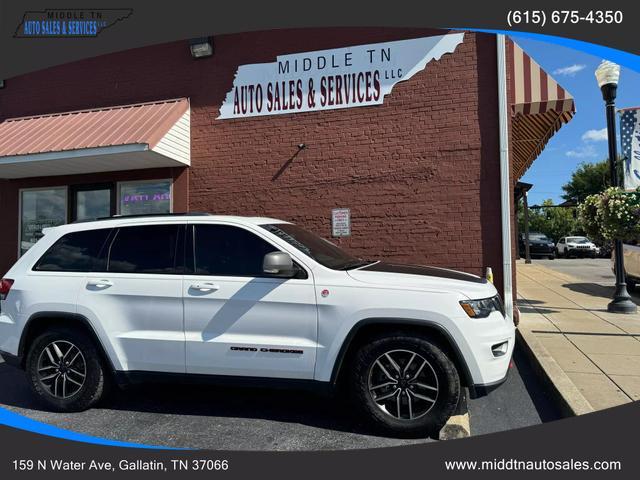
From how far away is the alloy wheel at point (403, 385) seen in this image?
3.76m

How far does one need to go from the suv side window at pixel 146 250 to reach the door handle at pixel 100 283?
124 millimetres

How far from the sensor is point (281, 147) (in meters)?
8.35

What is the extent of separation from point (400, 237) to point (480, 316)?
407 cm

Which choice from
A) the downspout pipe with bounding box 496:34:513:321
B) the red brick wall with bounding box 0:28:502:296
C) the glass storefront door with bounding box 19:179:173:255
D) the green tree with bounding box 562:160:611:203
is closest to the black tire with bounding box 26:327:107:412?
the red brick wall with bounding box 0:28:502:296

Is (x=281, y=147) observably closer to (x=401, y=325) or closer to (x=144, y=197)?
(x=144, y=197)

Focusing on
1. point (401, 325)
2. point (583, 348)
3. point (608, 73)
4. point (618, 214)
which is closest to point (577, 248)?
point (608, 73)

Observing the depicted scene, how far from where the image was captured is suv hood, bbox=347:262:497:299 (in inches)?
151

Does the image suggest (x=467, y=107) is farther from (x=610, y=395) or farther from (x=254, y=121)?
(x=610, y=395)

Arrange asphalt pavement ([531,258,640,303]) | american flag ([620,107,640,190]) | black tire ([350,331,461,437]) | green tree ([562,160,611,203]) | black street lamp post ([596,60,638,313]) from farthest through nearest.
Result: green tree ([562,160,611,203])
asphalt pavement ([531,258,640,303])
black street lamp post ([596,60,638,313])
american flag ([620,107,640,190])
black tire ([350,331,461,437])

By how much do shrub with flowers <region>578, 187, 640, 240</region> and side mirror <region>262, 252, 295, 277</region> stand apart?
6.09 metres

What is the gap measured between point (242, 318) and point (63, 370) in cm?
187

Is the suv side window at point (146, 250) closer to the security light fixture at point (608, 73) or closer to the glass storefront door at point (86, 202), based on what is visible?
the glass storefront door at point (86, 202)

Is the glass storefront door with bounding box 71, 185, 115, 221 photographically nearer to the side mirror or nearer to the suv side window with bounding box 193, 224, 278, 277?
the suv side window with bounding box 193, 224, 278, 277

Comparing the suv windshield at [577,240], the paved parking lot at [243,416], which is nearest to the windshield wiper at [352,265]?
the paved parking lot at [243,416]
